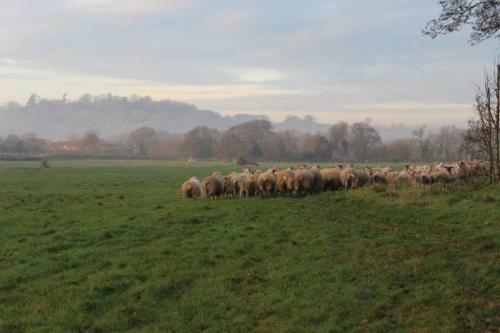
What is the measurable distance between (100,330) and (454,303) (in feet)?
20.6

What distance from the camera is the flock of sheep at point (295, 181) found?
24.3 m

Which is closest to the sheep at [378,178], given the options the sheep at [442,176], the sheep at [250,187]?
the sheep at [442,176]

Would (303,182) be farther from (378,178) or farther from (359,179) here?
(378,178)

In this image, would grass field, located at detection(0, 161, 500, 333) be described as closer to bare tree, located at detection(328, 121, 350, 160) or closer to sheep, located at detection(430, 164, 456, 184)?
sheep, located at detection(430, 164, 456, 184)

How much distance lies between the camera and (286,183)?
24.3 m

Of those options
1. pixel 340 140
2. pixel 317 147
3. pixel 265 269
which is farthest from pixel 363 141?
pixel 265 269

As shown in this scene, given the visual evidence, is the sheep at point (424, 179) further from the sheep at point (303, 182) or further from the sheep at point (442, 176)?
the sheep at point (303, 182)

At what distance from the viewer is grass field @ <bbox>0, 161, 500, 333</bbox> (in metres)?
8.98

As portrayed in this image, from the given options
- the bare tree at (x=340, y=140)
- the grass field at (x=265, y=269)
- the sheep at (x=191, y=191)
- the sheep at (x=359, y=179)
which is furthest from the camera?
the bare tree at (x=340, y=140)

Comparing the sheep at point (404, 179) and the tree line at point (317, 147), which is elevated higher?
the tree line at point (317, 147)

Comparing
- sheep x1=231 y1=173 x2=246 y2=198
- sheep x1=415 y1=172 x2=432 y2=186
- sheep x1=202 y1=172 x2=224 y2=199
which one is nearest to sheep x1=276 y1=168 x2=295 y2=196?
sheep x1=231 y1=173 x2=246 y2=198

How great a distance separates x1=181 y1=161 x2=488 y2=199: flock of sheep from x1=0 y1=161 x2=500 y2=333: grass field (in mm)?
5162

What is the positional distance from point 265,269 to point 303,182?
1283 cm

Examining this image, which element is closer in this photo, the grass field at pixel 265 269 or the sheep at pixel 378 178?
the grass field at pixel 265 269
